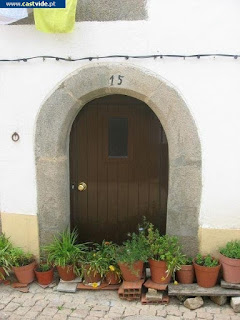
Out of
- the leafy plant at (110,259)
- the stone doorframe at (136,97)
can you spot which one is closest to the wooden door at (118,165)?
the stone doorframe at (136,97)

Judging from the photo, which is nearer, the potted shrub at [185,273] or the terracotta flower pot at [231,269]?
the terracotta flower pot at [231,269]

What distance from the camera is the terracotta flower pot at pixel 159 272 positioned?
4.37 metres

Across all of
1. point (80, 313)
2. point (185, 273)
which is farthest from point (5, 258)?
point (185, 273)

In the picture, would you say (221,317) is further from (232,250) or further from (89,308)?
(89,308)

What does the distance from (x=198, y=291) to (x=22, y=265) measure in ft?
7.24

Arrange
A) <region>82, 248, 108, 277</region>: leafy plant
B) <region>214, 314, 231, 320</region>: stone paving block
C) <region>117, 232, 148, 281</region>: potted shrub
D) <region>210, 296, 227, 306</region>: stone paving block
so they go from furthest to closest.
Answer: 1. <region>82, 248, 108, 277</region>: leafy plant
2. <region>117, 232, 148, 281</region>: potted shrub
3. <region>210, 296, 227, 306</region>: stone paving block
4. <region>214, 314, 231, 320</region>: stone paving block

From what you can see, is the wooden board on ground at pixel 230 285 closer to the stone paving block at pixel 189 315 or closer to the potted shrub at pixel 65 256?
the stone paving block at pixel 189 315

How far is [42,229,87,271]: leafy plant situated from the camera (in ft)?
15.1

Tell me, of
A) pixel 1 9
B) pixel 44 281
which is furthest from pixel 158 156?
pixel 1 9

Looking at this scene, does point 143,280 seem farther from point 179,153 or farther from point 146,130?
point 146,130

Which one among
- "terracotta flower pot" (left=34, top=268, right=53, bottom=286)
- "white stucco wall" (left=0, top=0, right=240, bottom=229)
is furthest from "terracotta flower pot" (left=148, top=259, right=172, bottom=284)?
"terracotta flower pot" (left=34, top=268, right=53, bottom=286)

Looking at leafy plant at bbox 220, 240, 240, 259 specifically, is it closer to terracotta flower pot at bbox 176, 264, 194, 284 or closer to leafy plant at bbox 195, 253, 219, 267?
leafy plant at bbox 195, 253, 219, 267

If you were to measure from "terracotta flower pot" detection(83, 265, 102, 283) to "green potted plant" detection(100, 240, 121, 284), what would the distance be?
113 millimetres

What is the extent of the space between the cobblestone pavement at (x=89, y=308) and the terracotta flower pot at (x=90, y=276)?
0.47ft
